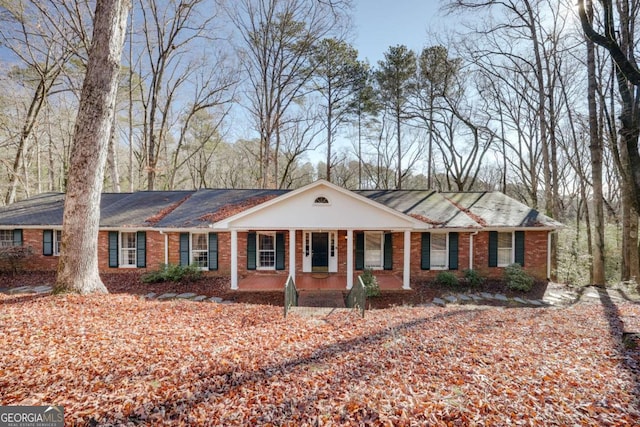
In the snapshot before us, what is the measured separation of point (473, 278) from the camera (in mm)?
10945

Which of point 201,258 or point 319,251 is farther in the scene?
point 319,251

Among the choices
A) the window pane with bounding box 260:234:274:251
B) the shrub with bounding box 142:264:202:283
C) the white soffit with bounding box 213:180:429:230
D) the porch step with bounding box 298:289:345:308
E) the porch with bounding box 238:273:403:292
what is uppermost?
the white soffit with bounding box 213:180:429:230

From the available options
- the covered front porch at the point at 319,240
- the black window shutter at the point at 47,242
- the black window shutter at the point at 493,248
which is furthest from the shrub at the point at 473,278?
the black window shutter at the point at 47,242

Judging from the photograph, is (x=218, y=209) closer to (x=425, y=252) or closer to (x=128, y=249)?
(x=128, y=249)

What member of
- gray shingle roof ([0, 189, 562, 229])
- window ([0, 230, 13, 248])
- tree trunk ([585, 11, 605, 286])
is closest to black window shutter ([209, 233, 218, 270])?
gray shingle roof ([0, 189, 562, 229])

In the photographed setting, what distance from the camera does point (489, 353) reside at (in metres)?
4.19

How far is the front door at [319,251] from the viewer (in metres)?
12.4

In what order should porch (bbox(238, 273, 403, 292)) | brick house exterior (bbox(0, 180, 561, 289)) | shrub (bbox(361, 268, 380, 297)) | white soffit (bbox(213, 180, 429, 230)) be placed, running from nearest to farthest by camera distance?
shrub (bbox(361, 268, 380, 297)) → white soffit (bbox(213, 180, 429, 230)) → porch (bbox(238, 273, 403, 292)) → brick house exterior (bbox(0, 180, 561, 289))

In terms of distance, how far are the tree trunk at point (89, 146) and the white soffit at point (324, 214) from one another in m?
4.35

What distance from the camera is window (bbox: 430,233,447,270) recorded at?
1179cm

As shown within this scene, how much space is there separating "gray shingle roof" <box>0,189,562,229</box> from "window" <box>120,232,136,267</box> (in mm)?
649

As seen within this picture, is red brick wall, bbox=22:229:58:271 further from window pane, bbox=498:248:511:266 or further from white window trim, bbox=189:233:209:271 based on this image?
window pane, bbox=498:248:511:266

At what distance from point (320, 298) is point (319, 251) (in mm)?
3339

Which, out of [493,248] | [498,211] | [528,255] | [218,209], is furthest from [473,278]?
→ [218,209]
